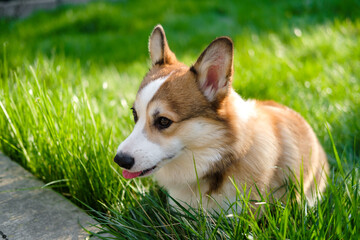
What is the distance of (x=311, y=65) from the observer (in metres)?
4.32

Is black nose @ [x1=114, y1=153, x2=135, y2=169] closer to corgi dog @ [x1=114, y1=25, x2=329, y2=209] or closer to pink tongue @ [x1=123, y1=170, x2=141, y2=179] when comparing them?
corgi dog @ [x1=114, y1=25, x2=329, y2=209]

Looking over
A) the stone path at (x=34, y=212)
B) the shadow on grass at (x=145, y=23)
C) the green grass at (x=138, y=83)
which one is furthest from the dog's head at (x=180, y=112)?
the shadow on grass at (x=145, y=23)

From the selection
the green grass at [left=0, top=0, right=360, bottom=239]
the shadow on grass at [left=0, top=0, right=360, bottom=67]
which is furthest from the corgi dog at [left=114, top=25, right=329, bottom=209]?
the shadow on grass at [left=0, top=0, right=360, bottom=67]

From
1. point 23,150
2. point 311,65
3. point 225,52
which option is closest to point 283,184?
point 225,52

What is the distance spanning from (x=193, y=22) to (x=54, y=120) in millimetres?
4705

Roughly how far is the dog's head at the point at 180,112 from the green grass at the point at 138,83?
0.29 metres

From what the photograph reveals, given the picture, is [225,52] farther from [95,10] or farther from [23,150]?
[95,10]

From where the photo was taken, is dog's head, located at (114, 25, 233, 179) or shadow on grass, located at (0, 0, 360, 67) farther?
shadow on grass, located at (0, 0, 360, 67)

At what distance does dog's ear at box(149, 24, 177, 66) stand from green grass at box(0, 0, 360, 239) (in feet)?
1.72

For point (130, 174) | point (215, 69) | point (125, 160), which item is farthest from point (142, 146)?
point (215, 69)

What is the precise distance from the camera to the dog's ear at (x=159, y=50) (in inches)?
95.0

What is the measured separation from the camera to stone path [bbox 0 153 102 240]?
6.61ft

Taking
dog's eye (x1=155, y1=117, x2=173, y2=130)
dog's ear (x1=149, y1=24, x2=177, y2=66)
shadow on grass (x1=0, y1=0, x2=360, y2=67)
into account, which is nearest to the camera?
dog's eye (x1=155, y1=117, x2=173, y2=130)

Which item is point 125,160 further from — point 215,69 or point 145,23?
point 145,23
